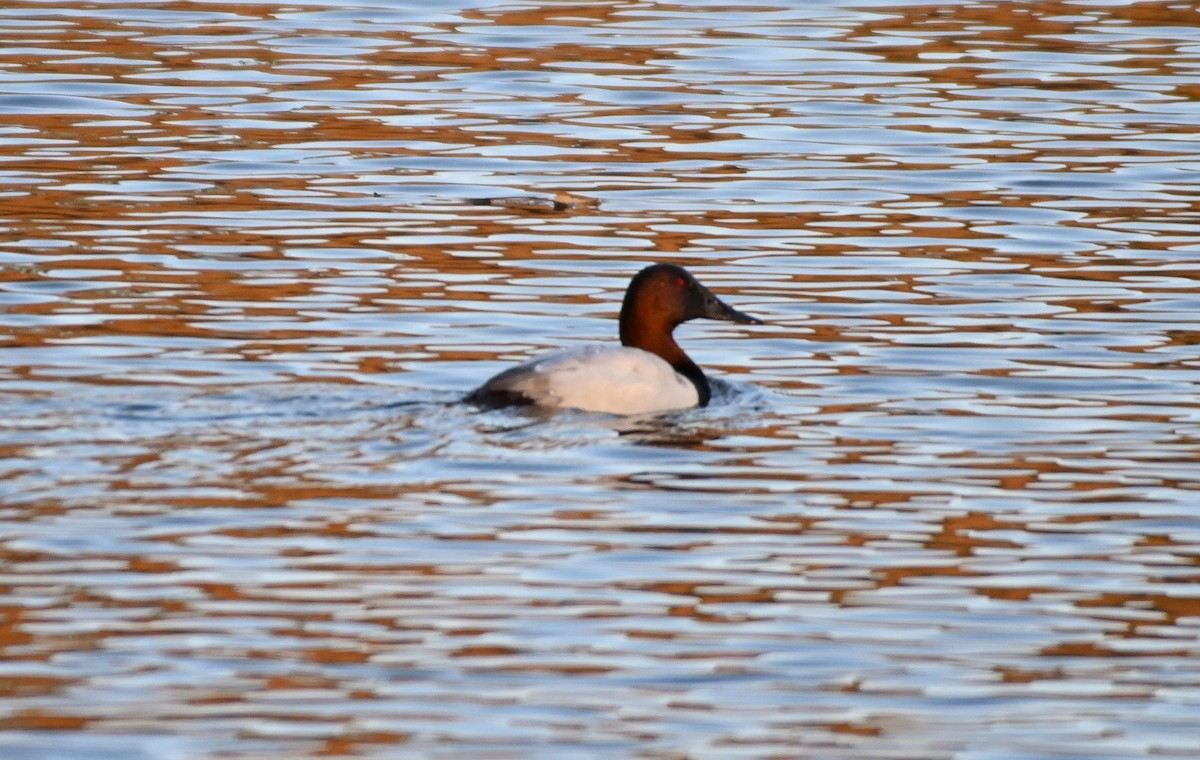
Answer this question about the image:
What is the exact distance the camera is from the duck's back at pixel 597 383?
9.68 m

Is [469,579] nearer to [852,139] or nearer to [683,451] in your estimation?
[683,451]

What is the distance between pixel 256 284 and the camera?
12.3m

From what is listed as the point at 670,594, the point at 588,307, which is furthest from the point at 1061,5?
the point at 670,594

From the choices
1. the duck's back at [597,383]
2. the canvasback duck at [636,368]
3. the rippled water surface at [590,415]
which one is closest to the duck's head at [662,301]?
the canvasback duck at [636,368]

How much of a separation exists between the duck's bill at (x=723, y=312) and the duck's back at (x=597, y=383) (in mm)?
763

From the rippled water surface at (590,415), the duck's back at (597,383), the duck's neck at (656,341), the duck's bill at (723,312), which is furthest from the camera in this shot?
the duck's bill at (723,312)

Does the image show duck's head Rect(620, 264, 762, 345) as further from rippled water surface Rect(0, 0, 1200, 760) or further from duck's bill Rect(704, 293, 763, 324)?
rippled water surface Rect(0, 0, 1200, 760)

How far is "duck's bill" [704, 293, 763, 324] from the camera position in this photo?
11.0 metres

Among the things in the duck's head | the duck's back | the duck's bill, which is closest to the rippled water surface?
the duck's back

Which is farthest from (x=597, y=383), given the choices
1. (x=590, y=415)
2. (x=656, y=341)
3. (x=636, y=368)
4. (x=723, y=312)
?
(x=723, y=312)

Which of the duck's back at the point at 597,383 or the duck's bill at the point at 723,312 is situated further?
the duck's bill at the point at 723,312

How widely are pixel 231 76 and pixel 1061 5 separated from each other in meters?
8.02

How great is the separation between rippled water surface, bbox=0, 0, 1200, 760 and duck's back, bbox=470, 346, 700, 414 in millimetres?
96

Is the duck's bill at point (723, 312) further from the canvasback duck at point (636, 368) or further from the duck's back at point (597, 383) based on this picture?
the duck's back at point (597, 383)
